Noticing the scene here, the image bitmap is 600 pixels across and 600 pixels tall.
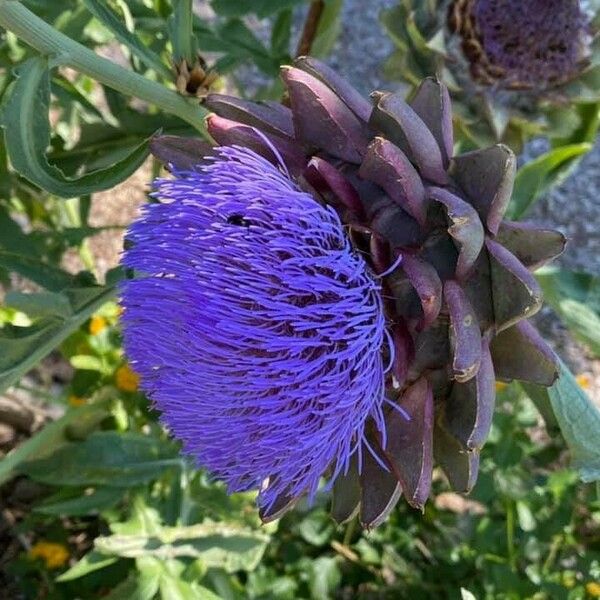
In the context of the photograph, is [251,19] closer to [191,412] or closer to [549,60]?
[549,60]

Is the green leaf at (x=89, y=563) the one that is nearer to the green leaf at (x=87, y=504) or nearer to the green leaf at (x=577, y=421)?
the green leaf at (x=87, y=504)

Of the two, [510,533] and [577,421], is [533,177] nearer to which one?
[577,421]

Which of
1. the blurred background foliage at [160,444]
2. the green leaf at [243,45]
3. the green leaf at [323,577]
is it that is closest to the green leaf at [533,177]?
the blurred background foliage at [160,444]

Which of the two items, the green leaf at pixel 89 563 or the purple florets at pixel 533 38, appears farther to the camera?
the green leaf at pixel 89 563

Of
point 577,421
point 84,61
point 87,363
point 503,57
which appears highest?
point 503,57

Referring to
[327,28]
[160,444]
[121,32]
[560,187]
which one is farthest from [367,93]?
[121,32]

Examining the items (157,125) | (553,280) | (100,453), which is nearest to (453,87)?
(553,280)
